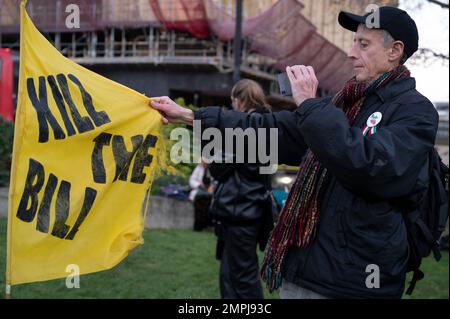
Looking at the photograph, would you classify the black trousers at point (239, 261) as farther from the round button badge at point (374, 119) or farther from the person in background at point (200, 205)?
the person in background at point (200, 205)

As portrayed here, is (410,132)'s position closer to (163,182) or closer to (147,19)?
(147,19)

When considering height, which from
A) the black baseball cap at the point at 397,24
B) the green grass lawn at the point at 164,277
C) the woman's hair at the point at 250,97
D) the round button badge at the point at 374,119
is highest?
the black baseball cap at the point at 397,24

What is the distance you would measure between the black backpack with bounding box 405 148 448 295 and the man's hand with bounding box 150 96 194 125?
1159 millimetres

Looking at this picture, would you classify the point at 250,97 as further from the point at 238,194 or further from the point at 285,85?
the point at 285,85

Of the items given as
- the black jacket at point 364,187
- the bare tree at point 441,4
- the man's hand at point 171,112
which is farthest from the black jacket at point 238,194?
the bare tree at point 441,4

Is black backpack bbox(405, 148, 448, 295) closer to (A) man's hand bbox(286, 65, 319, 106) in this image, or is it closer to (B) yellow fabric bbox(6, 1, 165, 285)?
(A) man's hand bbox(286, 65, 319, 106)

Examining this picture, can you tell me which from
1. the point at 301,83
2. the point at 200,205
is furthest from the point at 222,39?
the point at 301,83

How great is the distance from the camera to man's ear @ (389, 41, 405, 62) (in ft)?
8.66

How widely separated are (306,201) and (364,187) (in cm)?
36

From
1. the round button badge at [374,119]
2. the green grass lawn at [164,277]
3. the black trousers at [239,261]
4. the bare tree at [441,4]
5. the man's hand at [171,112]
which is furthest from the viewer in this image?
the bare tree at [441,4]

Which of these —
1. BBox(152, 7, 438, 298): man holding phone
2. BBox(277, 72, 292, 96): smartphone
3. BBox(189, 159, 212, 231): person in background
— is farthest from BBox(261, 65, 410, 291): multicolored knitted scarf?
BBox(189, 159, 212, 231): person in background

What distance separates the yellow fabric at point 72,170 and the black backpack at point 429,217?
4.44 ft

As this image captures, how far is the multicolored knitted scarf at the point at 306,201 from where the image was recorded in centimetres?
261

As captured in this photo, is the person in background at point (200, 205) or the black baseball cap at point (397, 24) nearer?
the black baseball cap at point (397, 24)
